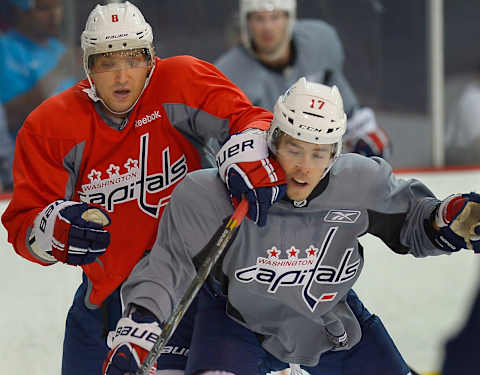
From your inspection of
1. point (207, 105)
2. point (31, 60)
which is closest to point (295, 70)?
point (31, 60)

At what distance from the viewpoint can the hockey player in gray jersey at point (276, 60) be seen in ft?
12.2

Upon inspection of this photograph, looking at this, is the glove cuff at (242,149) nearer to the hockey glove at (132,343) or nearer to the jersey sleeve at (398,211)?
the jersey sleeve at (398,211)

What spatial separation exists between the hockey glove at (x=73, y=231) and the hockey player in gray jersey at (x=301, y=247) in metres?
0.12

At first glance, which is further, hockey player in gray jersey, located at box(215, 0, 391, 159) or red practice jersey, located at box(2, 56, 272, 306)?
hockey player in gray jersey, located at box(215, 0, 391, 159)

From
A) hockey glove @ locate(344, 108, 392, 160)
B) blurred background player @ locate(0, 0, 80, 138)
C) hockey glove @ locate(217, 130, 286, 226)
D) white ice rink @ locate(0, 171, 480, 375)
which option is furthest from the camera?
blurred background player @ locate(0, 0, 80, 138)

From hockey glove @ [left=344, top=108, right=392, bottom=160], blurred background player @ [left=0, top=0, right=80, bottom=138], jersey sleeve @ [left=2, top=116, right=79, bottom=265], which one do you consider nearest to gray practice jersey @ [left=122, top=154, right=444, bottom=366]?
jersey sleeve @ [left=2, top=116, right=79, bottom=265]

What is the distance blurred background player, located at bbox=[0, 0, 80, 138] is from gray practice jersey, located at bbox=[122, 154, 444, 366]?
279 cm

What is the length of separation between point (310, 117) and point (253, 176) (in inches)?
6.5

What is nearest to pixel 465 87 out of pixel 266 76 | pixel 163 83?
pixel 266 76

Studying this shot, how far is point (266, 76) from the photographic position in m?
3.76

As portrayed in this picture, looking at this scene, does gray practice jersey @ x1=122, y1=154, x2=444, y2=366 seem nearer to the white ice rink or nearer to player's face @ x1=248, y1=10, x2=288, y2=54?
the white ice rink

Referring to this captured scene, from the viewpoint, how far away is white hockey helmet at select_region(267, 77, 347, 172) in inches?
72.4

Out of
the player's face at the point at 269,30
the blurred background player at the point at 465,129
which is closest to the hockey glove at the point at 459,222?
the player's face at the point at 269,30

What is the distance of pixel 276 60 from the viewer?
149 inches
